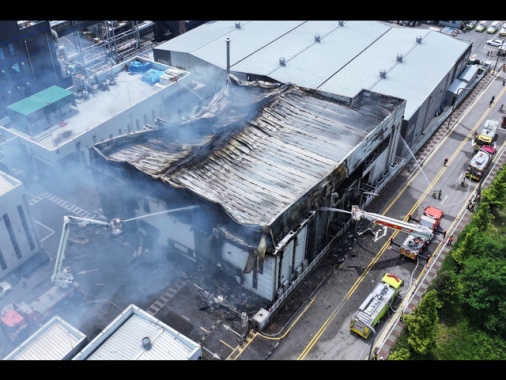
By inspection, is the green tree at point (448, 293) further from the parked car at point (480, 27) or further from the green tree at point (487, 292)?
the parked car at point (480, 27)

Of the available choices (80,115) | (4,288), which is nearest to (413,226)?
(4,288)

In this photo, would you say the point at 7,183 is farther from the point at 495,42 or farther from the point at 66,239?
the point at 495,42

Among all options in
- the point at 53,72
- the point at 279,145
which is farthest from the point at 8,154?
the point at 279,145

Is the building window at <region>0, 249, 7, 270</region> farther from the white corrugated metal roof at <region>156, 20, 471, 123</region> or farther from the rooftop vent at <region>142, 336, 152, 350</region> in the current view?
the white corrugated metal roof at <region>156, 20, 471, 123</region>

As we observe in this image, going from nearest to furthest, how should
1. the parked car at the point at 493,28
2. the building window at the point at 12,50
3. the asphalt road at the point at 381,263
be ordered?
the asphalt road at the point at 381,263
the building window at the point at 12,50
the parked car at the point at 493,28

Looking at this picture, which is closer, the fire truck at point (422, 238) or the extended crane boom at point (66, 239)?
the extended crane boom at point (66, 239)

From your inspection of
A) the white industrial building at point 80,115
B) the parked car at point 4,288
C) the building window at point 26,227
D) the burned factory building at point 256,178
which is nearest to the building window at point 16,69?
the white industrial building at point 80,115

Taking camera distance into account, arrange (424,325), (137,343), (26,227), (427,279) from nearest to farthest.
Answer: (137,343), (424,325), (26,227), (427,279)
